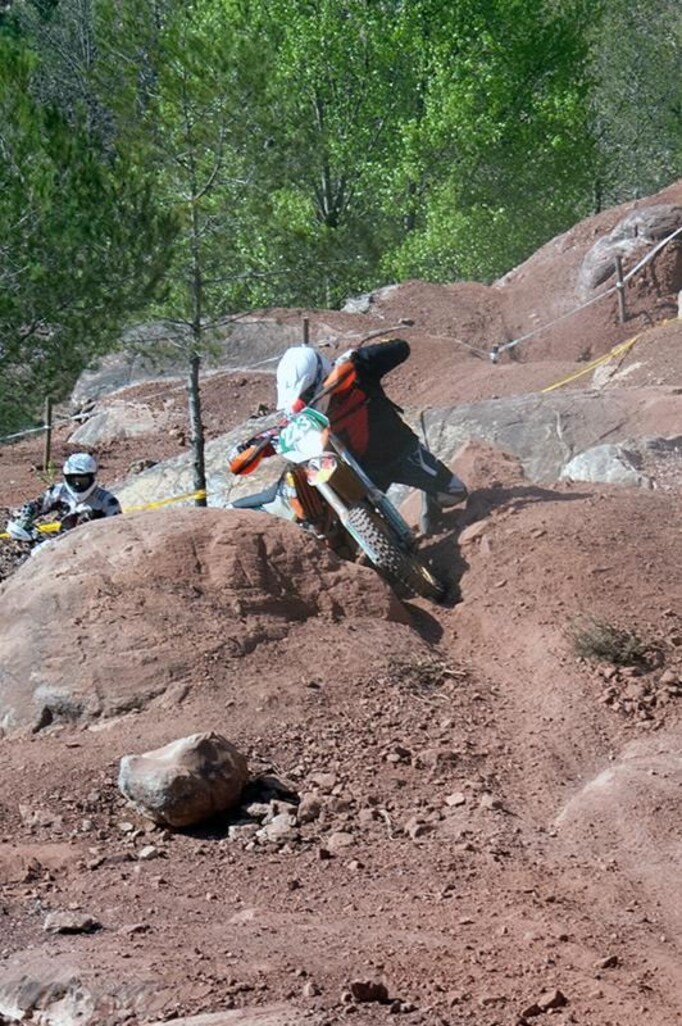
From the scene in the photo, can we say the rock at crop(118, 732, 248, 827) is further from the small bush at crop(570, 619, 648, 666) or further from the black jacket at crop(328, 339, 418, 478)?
the black jacket at crop(328, 339, 418, 478)

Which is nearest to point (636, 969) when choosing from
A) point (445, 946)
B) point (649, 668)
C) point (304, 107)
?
point (445, 946)

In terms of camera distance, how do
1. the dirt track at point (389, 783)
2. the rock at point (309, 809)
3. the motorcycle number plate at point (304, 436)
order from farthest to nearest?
the motorcycle number plate at point (304, 436), the rock at point (309, 809), the dirt track at point (389, 783)

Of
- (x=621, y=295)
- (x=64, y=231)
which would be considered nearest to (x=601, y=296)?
(x=621, y=295)

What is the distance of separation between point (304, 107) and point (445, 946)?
2701 centimetres

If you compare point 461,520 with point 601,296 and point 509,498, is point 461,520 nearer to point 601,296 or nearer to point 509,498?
point 509,498

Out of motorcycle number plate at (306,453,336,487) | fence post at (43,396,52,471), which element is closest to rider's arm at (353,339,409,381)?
motorcycle number plate at (306,453,336,487)

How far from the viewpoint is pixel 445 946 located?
5.23 meters

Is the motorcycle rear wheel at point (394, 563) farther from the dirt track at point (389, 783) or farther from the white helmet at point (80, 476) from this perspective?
the white helmet at point (80, 476)

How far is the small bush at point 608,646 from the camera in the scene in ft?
25.9

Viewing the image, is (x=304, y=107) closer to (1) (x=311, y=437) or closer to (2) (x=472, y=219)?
(2) (x=472, y=219)

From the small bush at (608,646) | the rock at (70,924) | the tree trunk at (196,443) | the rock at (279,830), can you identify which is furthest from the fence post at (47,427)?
→ the rock at (70,924)

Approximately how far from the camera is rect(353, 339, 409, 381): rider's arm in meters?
9.59

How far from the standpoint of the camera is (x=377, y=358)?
9.63 metres

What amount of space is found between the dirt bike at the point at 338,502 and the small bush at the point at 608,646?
1.19 meters
